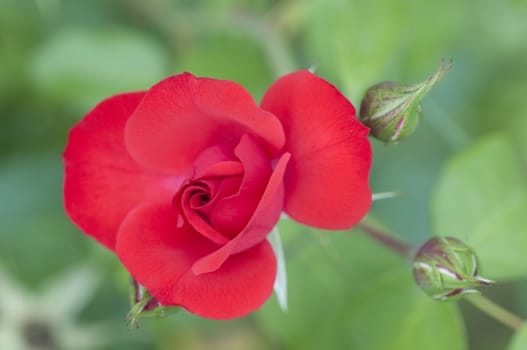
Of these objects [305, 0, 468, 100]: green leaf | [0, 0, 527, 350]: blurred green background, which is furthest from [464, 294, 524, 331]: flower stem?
[305, 0, 468, 100]: green leaf

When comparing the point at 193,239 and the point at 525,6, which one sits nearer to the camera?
the point at 193,239

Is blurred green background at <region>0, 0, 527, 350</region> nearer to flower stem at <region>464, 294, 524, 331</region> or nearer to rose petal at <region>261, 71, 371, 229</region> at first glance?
flower stem at <region>464, 294, 524, 331</region>

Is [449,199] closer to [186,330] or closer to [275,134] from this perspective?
[275,134]

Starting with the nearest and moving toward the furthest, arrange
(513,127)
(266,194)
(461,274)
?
(266,194), (461,274), (513,127)

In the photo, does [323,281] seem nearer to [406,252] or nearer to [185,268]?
[406,252]

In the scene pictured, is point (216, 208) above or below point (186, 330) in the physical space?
above

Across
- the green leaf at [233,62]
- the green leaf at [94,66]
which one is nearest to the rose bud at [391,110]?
the green leaf at [233,62]

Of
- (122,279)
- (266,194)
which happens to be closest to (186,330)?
(122,279)
